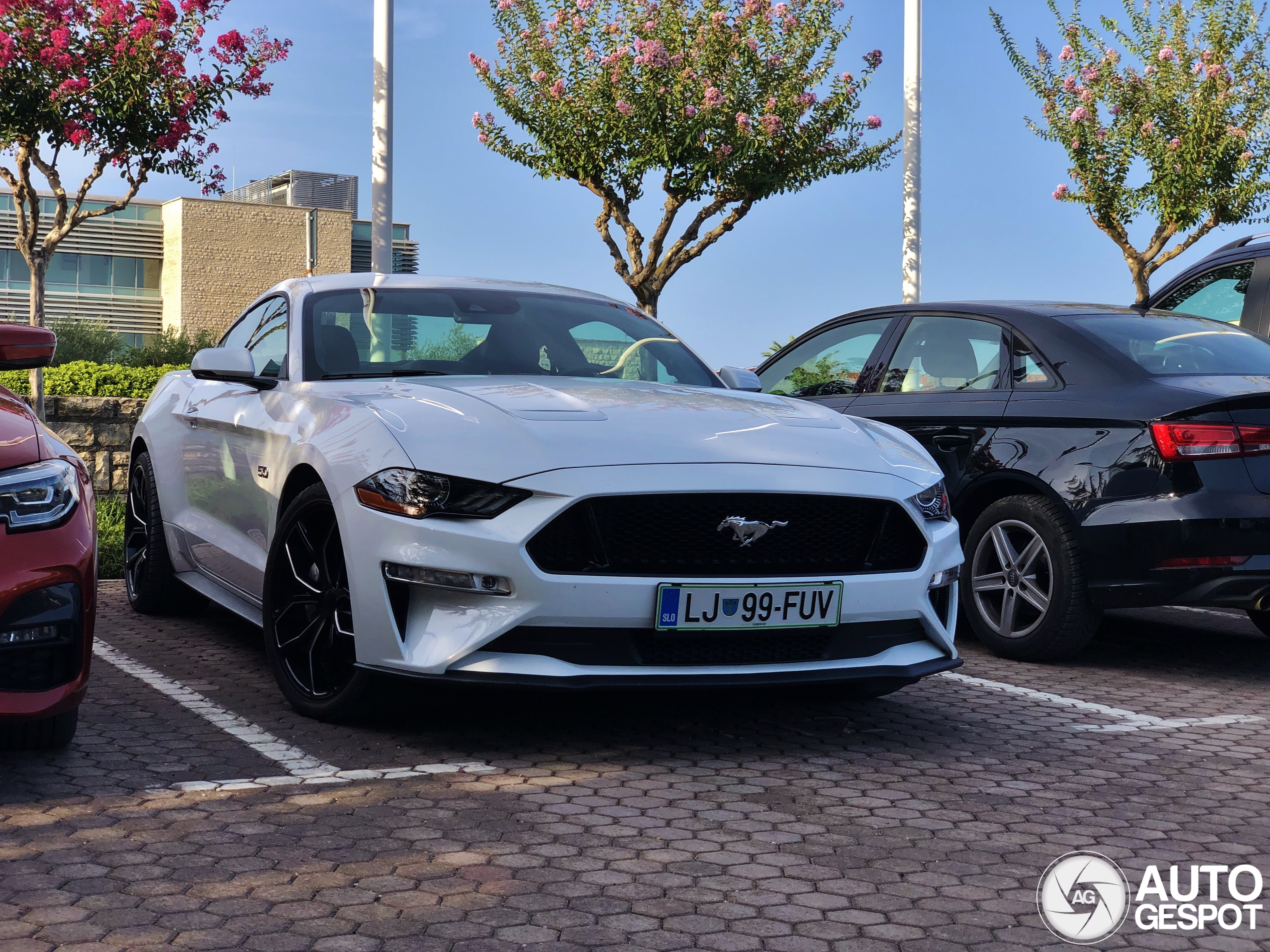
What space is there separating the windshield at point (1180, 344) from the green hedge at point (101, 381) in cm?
1094

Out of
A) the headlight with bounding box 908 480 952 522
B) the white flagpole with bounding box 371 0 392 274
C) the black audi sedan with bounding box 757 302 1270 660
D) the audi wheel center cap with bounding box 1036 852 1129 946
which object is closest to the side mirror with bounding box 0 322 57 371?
the headlight with bounding box 908 480 952 522

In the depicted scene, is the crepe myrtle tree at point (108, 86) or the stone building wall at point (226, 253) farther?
the stone building wall at point (226, 253)

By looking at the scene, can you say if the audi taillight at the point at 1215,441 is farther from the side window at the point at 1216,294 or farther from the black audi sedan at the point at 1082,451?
the side window at the point at 1216,294

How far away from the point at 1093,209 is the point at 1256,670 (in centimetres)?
1536

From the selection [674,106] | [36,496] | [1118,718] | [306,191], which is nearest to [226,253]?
[306,191]

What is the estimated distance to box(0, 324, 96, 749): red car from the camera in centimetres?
364

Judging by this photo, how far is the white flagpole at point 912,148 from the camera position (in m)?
16.9

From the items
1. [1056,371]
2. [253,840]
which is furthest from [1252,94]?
[253,840]

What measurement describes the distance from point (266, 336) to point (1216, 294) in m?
5.34

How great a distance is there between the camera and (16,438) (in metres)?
3.85

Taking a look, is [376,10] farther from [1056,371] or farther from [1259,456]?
[1259,456]

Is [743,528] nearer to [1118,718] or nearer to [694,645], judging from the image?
[694,645]

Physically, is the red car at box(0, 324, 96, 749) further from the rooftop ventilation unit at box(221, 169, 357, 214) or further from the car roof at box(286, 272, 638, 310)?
the rooftop ventilation unit at box(221, 169, 357, 214)

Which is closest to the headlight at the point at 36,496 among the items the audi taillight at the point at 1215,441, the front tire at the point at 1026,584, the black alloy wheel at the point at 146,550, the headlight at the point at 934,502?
the headlight at the point at 934,502
